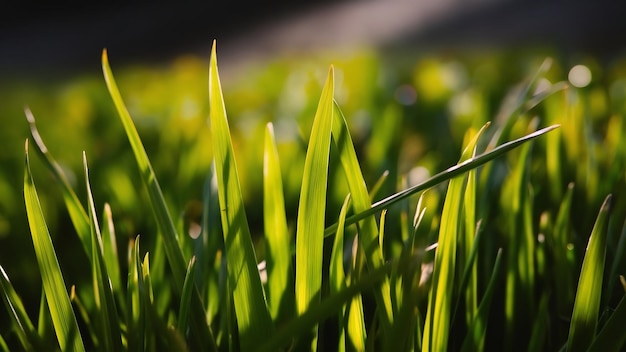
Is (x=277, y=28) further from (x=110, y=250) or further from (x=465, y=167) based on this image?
(x=465, y=167)

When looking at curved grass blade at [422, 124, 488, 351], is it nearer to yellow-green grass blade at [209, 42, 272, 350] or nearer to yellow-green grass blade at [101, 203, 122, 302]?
yellow-green grass blade at [209, 42, 272, 350]

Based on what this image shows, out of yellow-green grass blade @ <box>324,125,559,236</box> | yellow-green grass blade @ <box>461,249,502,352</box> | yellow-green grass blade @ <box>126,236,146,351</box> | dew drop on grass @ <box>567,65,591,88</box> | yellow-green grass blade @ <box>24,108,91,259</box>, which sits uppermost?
yellow-green grass blade @ <box>24,108,91,259</box>

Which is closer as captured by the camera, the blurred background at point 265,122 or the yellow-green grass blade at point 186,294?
the yellow-green grass blade at point 186,294

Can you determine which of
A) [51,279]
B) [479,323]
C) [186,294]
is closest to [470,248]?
[479,323]

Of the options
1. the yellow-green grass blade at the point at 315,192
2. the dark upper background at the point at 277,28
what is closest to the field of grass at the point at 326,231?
the yellow-green grass blade at the point at 315,192

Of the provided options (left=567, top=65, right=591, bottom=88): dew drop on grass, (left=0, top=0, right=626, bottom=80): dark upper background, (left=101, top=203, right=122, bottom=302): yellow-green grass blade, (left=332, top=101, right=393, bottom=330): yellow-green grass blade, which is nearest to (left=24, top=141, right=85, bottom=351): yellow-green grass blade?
(left=101, top=203, right=122, bottom=302): yellow-green grass blade

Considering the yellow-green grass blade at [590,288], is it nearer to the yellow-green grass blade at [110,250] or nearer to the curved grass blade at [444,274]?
the curved grass blade at [444,274]

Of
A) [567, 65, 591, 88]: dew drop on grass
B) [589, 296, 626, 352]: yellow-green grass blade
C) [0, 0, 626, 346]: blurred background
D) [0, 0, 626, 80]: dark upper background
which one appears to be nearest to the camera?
[589, 296, 626, 352]: yellow-green grass blade
